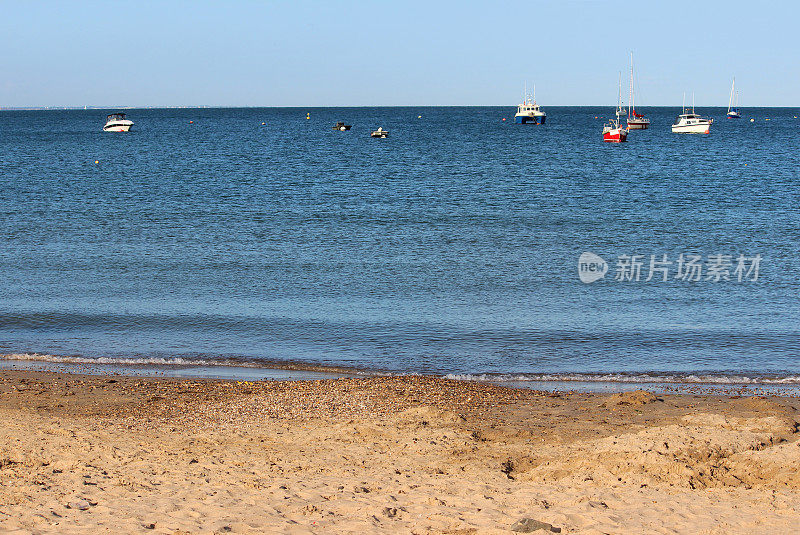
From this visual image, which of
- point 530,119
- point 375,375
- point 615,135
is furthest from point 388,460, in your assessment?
point 530,119

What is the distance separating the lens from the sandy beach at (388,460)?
295 inches

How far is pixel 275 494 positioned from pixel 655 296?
14497 mm

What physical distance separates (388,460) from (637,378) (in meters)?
6.50

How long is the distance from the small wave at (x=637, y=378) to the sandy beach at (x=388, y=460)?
1.13m

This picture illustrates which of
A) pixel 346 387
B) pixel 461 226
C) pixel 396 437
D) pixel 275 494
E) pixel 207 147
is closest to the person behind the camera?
pixel 275 494

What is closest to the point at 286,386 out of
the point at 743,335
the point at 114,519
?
the point at 114,519

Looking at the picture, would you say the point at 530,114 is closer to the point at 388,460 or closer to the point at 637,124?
the point at 637,124

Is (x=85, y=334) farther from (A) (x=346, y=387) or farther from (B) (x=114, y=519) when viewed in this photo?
(B) (x=114, y=519)

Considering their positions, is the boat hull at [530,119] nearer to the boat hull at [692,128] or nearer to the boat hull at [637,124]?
the boat hull at [637,124]

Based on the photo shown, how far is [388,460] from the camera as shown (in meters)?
9.38

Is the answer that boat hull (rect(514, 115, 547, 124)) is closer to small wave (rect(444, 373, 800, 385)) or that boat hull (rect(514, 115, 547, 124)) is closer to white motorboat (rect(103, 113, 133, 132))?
white motorboat (rect(103, 113, 133, 132))

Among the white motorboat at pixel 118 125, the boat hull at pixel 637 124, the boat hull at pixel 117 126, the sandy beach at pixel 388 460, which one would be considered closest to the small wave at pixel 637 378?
the sandy beach at pixel 388 460

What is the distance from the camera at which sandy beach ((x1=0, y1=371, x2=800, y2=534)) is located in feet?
24.6

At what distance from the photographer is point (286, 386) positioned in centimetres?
1320
